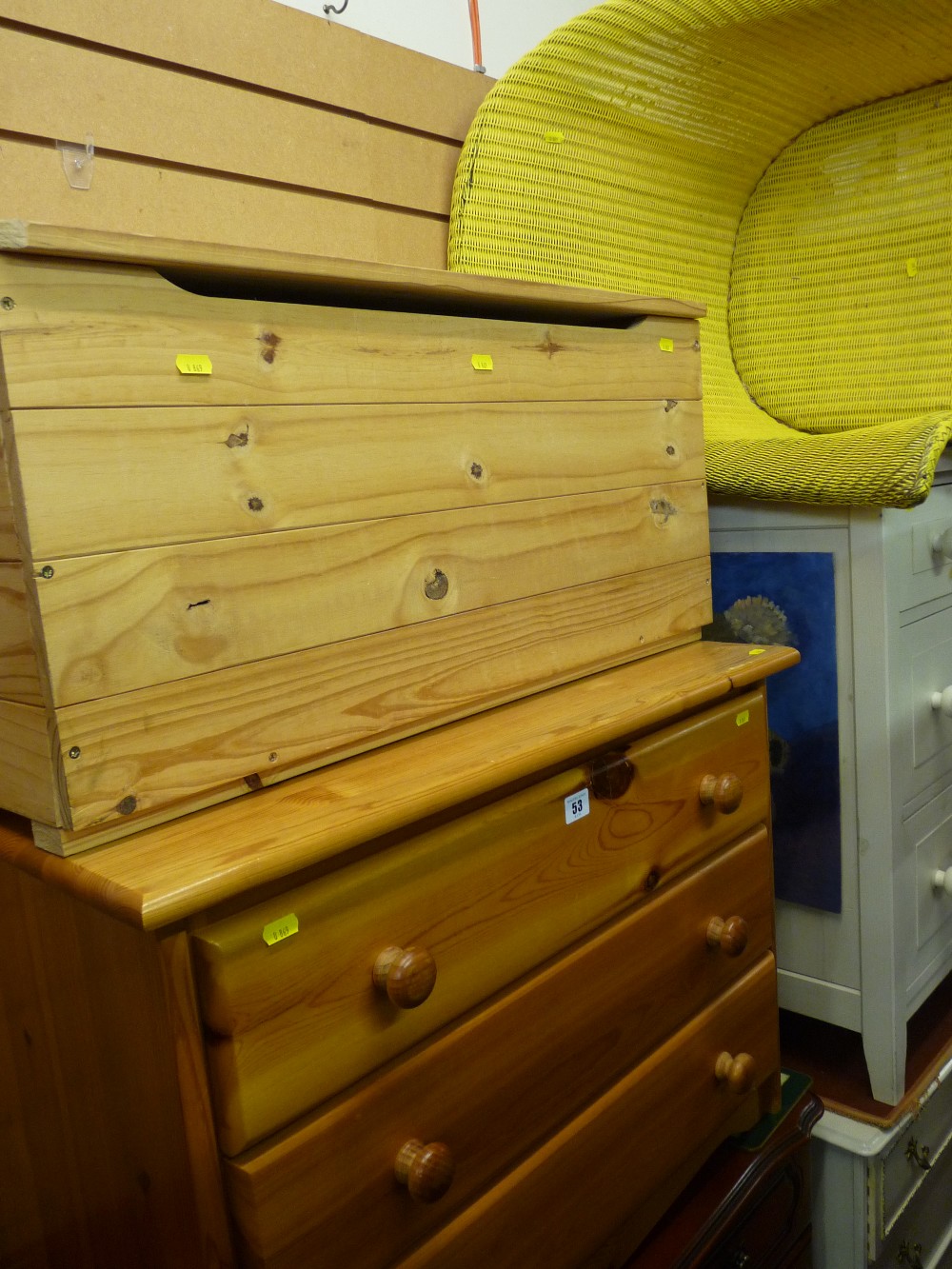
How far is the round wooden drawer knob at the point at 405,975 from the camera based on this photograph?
0.62 metres

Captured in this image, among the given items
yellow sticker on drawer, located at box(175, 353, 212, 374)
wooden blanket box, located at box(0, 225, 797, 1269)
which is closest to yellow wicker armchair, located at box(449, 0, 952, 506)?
wooden blanket box, located at box(0, 225, 797, 1269)

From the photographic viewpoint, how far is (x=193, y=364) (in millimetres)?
630

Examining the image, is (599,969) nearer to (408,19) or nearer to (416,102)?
(416,102)

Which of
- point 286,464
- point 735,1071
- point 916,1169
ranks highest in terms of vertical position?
point 286,464

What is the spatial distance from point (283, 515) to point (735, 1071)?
702mm

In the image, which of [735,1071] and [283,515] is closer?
[283,515]

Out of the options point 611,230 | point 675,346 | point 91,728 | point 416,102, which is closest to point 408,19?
point 416,102

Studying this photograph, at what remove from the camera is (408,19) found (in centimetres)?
142

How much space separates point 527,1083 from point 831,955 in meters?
0.63

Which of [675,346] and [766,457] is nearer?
[675,346]

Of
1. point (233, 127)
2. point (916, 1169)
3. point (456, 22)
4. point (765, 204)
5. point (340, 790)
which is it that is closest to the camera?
point (340, 790)

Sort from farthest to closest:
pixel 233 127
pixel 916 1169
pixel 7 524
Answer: pixel 916 1169 < pixel 233 127 < pixel 7 524

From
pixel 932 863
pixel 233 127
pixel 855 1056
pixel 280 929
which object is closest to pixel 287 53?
pixel 233 127

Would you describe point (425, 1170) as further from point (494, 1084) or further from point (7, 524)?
point (7, 524)
